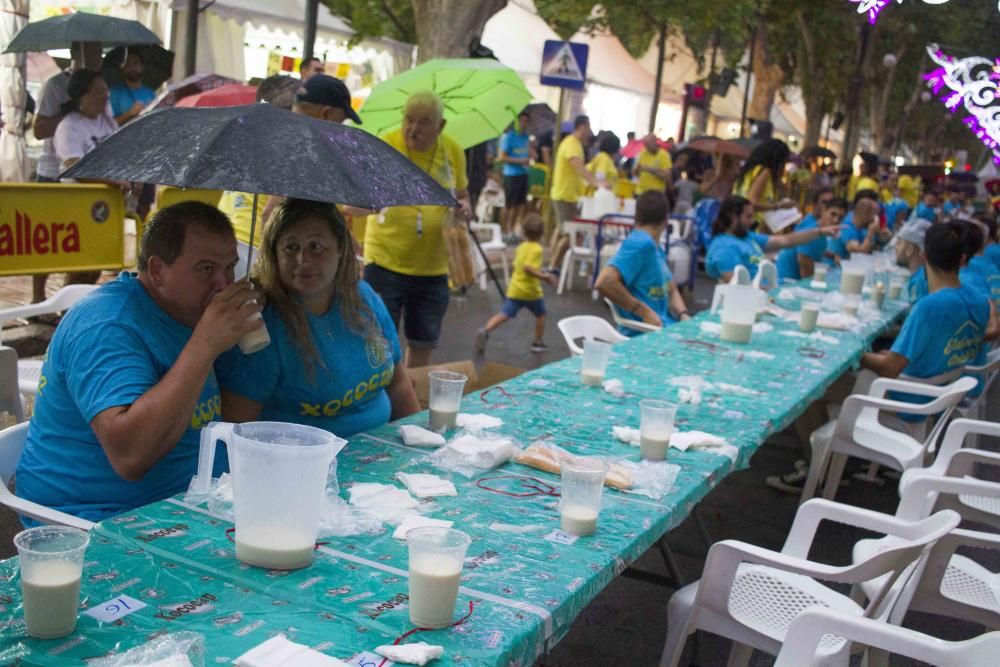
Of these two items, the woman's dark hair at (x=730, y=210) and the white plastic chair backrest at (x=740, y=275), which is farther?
the woman's dark hair at (x=730, y=210)

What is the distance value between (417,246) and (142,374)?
11.2ft

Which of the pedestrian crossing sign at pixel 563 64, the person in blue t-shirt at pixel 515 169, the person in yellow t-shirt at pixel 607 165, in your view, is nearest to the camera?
the pedestrian crossing sign at pixel 563 64

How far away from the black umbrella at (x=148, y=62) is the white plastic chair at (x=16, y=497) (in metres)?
7.29

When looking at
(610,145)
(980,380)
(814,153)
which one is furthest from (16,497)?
(814,153)

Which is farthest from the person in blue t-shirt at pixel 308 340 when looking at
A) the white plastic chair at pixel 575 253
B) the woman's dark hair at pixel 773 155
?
the white plastic chair at pixel 575 253

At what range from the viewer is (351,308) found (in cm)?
342

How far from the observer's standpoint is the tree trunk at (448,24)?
10.4 meters

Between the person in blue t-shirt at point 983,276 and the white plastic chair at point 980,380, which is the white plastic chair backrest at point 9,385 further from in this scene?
the person in blue t-shirt at point 983,276

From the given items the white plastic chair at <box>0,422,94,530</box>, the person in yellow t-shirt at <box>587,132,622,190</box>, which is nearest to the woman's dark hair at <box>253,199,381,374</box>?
the white plastic chair at <box>0,422,94,530</box>

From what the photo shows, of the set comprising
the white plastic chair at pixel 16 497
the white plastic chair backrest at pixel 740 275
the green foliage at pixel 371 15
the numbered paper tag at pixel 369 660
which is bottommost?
the white plastic chair at pixel 16 497

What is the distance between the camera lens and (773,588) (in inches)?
128

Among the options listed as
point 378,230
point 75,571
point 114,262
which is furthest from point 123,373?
point 114,262

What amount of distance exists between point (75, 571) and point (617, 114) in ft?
84.6

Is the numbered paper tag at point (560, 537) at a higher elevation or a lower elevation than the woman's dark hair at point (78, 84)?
lower
